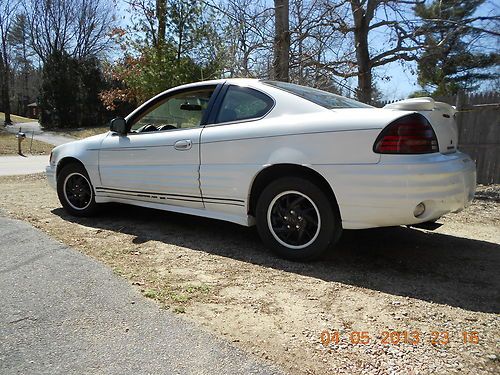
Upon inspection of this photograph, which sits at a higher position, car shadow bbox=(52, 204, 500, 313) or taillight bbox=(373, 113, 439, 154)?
taillight bbox=(373, 113, 439, 154)

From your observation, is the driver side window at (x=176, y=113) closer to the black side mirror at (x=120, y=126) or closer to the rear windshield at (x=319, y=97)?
the black side mirror at (x=120, y=126)

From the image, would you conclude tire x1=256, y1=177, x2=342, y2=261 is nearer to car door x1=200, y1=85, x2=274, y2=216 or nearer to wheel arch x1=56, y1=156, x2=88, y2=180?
car door x1=200, y1=85, x2=274, y2=216

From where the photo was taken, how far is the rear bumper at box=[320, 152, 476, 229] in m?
3.22

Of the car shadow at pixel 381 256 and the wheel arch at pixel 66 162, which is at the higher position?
the wheel arch at pixel 66 162

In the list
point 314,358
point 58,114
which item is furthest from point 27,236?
point 58,114

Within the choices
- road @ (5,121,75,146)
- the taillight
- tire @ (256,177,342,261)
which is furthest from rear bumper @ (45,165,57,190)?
road @ (5,121,75,146)

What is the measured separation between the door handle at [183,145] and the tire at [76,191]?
5.17ft

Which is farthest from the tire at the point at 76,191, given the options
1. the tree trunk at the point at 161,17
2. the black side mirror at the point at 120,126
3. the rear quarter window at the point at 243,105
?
the tree trunk at the point at 161,17

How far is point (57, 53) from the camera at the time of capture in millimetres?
33844

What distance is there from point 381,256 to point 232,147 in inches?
67.6

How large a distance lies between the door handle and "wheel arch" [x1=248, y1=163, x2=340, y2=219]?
2.71 feet

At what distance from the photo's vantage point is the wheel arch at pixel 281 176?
3605 millimetres
